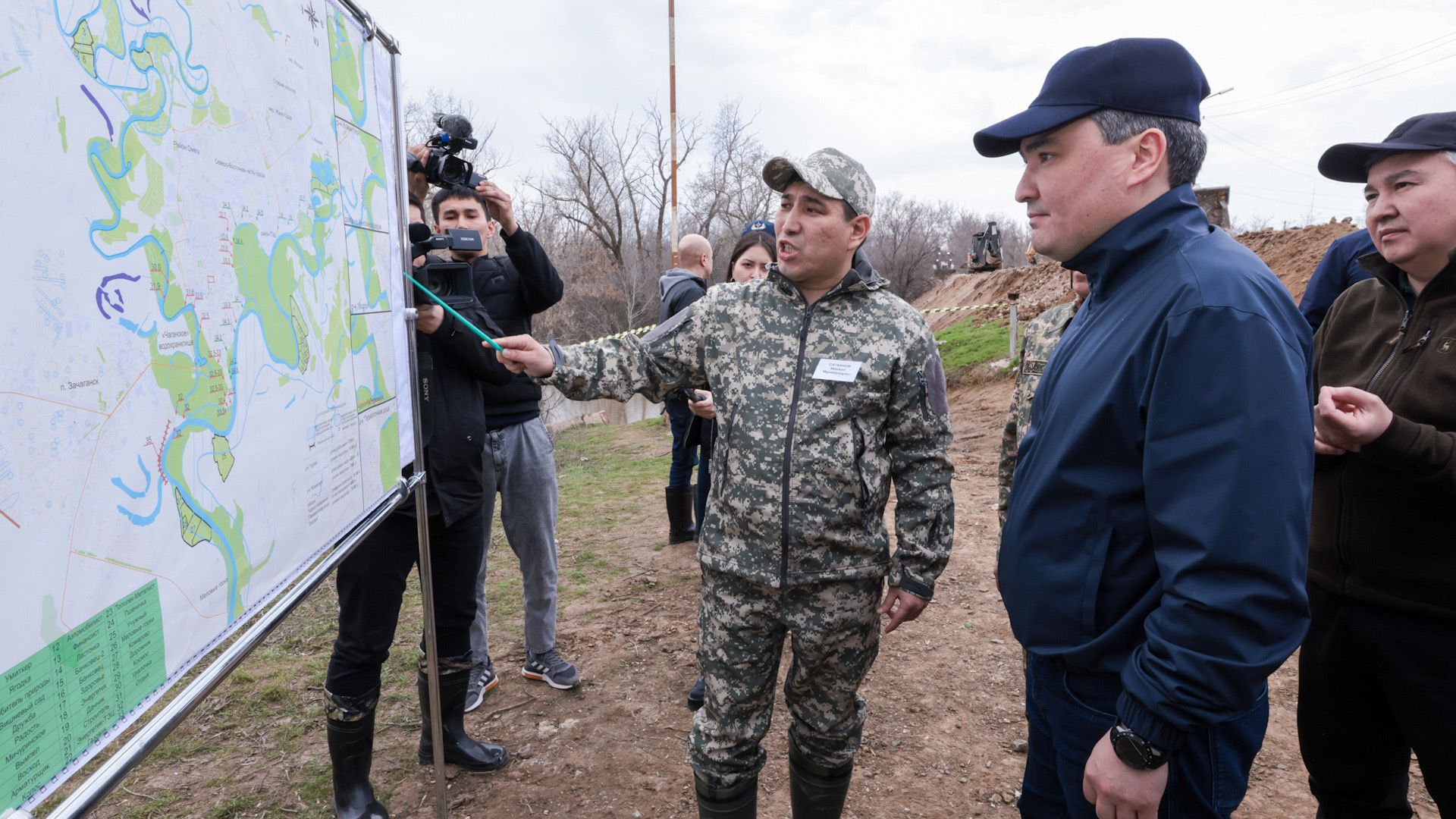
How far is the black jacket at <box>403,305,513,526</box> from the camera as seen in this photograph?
8.60 ft

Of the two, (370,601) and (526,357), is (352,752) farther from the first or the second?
(526,357)

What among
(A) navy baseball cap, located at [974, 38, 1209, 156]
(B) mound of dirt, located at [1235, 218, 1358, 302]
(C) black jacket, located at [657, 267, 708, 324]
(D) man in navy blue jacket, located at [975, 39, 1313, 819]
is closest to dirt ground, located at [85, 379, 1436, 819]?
(D) man in navy blue jacket, located at [975, 39, 1313, 819]

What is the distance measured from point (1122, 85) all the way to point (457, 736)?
9.64 feet

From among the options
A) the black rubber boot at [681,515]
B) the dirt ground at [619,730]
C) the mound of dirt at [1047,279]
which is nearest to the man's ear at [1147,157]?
the dirt ground at [619,730]

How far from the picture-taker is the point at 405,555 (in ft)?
8.14

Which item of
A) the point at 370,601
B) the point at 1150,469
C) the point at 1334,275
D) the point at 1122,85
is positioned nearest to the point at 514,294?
the point at 370,601

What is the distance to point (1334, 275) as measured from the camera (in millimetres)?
2670

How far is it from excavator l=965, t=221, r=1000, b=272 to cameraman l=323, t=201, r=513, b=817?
25.9 m

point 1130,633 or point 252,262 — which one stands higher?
point 252,262

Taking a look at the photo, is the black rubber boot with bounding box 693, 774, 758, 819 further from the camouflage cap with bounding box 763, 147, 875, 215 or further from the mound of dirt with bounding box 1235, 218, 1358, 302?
the mound of dirt with bounding box 1235, 218, 1358, 302

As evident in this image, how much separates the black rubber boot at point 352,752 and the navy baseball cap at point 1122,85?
7.95 ft

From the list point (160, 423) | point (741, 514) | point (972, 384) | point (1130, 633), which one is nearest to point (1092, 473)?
point (1130, 633)

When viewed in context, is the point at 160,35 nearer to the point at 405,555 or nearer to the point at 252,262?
the point at 252,262

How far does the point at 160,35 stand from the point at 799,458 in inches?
61.5
